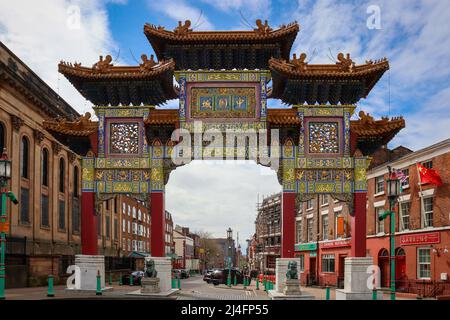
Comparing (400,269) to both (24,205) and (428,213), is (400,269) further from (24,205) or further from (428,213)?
(24,205)

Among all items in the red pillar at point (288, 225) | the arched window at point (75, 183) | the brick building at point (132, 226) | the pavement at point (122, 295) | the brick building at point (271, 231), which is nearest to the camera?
the pavement at point (122, 295)

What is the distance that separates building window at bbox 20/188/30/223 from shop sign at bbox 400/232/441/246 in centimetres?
2498

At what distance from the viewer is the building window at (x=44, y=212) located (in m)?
35.3

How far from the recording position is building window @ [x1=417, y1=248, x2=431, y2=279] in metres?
30.4

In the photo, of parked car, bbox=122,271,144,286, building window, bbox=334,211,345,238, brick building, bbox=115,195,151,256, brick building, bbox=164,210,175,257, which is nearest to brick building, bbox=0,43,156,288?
parked car, bbox=122,271,144,286

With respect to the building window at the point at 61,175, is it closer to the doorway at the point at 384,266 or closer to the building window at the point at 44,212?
the building window at the point at 44,212

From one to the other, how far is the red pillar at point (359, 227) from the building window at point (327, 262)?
1884cm

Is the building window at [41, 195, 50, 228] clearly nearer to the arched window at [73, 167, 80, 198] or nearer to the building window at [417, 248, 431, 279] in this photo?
the arched window at [73, 167, 80, 198]

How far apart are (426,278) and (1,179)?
24659 mm

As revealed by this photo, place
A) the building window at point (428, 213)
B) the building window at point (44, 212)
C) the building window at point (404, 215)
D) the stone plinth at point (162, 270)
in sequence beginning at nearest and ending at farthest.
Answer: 1. the stone plinth at point (162, 270)
2. the building window at point (428, 213)
3. the building window at point (404, 215)
4. the building window at point (44, 212)

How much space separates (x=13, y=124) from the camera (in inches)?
1224

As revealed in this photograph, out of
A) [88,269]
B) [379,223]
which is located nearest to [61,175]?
[88,269]

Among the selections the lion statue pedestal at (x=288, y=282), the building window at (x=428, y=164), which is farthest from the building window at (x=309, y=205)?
the lion statue pedestal at (x=288, y=282)

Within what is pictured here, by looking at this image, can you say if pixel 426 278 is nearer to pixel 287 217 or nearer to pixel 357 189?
pixel 357 189
